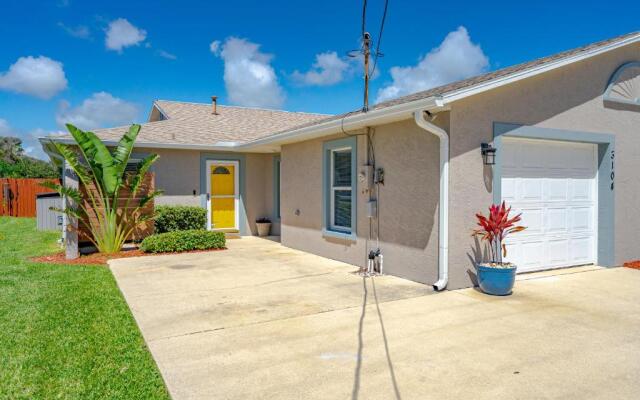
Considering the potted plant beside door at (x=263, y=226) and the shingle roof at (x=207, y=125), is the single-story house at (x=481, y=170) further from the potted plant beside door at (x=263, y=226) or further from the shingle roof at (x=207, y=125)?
the potted plant beside door at (x=263, y=226)

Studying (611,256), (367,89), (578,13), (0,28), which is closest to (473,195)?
(367,89)

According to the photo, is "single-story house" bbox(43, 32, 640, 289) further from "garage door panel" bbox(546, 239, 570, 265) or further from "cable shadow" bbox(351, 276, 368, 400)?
"cable shadow" bbox(351, 276, 368, 400)

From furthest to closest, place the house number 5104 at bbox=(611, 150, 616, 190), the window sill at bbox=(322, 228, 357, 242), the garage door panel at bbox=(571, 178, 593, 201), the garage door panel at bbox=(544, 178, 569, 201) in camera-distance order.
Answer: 1. the window sill at bbox=(322, 228, 357, 242)
2. the house number 5104 at bbox=(611, 150, 616, 190)
3. the garage door panel at bbox=(571, 178, 593, 201)
4. the garage door panel at bbox=(544, 178, 569, 201)

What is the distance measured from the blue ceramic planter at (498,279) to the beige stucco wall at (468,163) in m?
0.46

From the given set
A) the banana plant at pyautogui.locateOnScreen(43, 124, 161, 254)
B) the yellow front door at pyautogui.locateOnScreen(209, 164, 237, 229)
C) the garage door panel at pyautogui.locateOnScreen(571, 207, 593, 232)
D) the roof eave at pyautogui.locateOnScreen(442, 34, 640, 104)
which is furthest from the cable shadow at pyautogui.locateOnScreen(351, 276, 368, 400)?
the yellow front door at pyautogui.locateOnScreen(209, 164, 237, 229)

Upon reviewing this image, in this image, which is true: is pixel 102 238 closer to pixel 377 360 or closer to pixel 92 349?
pixel 92 349

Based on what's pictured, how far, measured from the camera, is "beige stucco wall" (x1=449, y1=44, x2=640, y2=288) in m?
6.68

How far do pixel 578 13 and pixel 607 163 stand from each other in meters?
5.59

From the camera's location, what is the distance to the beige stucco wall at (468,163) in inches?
264

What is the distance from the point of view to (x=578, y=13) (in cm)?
1170

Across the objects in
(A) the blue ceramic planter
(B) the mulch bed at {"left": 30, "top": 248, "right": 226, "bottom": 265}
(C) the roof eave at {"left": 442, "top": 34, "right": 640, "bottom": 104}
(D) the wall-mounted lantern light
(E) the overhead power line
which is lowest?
(B) the mulch bed at {"left": 30, "top": 248, "right": 226, "bottom": 265}

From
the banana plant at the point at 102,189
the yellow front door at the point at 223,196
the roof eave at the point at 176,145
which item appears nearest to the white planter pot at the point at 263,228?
the yellow front door at the point at 223,196

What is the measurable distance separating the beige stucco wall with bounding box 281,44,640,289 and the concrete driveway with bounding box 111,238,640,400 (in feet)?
2.30

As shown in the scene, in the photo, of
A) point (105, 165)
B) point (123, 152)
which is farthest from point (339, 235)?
point (105, 165)
